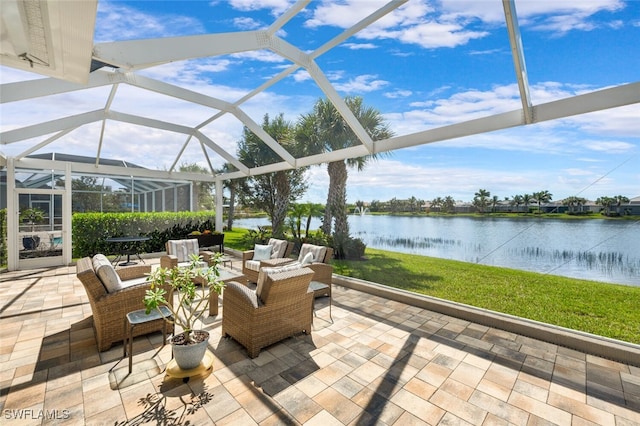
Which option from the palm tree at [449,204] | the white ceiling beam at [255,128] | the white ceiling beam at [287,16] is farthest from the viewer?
the palm tree at [449,204]

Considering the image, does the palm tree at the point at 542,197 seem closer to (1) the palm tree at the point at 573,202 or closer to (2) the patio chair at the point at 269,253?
(1) the palm tree at the point at 573,202

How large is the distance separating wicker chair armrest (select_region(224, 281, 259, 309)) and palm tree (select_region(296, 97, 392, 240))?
20.5 feet

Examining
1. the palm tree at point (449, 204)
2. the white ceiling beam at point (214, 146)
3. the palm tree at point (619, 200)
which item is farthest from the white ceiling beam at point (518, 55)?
the white ceiling beam at point (214, 146)

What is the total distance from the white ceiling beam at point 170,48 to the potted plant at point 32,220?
23.4ft

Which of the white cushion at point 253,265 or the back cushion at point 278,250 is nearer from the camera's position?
the white cushion at point 253,265

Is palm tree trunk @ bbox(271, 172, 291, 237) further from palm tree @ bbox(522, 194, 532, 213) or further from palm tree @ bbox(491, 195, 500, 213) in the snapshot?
palm tree @ bbox(522, 194, 532, 213)

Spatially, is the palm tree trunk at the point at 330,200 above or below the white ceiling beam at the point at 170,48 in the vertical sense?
below

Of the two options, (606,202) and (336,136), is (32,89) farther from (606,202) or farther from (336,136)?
(606,202)

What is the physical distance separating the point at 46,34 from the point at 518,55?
4518 millimetres

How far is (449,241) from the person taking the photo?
9070mm

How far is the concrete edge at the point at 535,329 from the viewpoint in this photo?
3.35 meters

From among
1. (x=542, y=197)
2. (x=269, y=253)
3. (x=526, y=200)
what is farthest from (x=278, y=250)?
(x=542, y=197)

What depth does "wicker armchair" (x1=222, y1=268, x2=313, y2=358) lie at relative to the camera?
3283 mm

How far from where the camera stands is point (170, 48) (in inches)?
141
